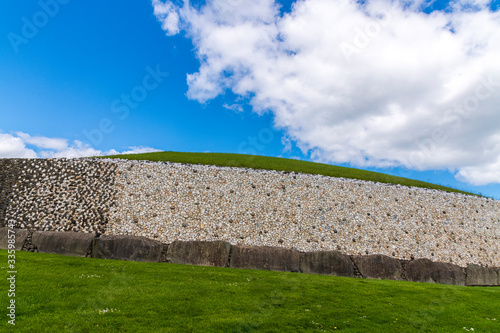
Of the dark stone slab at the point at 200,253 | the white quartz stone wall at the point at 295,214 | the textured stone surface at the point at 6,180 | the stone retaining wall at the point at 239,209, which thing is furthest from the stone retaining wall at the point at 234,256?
the textured stone surface at the point at 6,180

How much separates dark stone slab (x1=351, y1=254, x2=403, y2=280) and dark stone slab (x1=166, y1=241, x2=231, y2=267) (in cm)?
657

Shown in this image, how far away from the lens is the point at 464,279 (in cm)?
1494

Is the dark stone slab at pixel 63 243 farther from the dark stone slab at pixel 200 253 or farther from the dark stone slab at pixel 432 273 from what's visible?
the dark stone slab at pixel 432 273

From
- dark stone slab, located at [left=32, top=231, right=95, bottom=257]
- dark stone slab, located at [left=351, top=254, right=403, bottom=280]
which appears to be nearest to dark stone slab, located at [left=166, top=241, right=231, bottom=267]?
dark stone slab, located at [left=32, top=231, right=95, bottom=257]

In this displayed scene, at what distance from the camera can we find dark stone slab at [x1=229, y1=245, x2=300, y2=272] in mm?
13531

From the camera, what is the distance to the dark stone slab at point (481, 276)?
1518cm

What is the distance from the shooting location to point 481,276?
51.0ft

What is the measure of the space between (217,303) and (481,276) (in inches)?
617

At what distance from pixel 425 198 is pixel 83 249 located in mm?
23516

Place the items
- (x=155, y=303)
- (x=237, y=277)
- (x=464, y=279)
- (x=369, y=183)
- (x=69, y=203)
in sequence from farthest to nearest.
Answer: (x=369, y=183), (x=69, y=203), (x=464, y=279), (x=237, y=277), (x=155, y=303)

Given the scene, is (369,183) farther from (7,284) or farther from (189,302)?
(7,284)

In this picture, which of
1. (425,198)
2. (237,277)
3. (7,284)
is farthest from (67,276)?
(425,198)

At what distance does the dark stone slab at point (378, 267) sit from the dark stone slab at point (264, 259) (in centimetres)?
328

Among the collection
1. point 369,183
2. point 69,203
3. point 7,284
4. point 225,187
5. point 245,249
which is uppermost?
point 369,183
